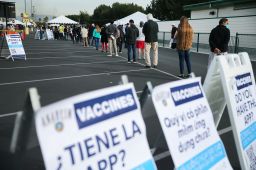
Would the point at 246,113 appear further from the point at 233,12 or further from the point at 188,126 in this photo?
the point at 233,12

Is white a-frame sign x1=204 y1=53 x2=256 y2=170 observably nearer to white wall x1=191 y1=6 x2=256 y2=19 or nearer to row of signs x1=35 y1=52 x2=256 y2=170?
row of signs x1=35 y1=52 x2=256 y2=170

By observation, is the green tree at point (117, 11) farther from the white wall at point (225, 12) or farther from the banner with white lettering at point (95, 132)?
the banner with white lettering at point (95, 132)

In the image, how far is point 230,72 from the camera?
3.21 meters

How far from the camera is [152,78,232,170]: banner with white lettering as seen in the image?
93.0 inches

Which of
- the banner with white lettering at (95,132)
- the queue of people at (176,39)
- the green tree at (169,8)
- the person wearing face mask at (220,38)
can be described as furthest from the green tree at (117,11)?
the banner with white lettering at (95,132)

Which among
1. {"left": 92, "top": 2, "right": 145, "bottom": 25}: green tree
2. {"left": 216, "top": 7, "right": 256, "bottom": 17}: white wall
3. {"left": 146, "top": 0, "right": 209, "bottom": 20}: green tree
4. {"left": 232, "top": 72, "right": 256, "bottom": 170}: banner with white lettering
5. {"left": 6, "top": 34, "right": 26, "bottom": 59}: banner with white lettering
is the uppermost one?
{"left": 92, "top": 2, "right": 145, "bottom": 25}: green tree

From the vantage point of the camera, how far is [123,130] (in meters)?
2.14

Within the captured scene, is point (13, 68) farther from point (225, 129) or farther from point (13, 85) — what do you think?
point (225, 129)

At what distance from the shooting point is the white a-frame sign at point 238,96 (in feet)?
10.2

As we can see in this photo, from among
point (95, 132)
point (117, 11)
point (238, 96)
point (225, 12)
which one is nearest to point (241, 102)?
point (238, 96)

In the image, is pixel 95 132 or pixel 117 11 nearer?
pixel 95 132

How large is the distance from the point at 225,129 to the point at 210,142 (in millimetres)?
2686

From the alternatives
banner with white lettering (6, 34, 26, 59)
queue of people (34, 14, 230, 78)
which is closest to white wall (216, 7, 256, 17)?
queue of people (34, 14, 230, 78)

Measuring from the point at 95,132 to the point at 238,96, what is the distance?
1.85 metres
